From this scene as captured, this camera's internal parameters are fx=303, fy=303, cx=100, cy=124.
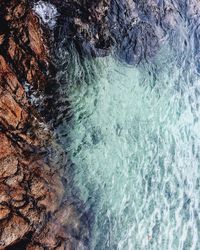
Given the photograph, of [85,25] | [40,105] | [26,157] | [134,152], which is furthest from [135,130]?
[85,25]

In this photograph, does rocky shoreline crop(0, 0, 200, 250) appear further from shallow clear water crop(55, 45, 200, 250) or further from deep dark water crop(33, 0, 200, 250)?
shallow clear water crop(55, 45, 200, 250)

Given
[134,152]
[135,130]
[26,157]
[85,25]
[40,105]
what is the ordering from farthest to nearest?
[85,25], [135,130], [134,152], [40,105], [26,157]

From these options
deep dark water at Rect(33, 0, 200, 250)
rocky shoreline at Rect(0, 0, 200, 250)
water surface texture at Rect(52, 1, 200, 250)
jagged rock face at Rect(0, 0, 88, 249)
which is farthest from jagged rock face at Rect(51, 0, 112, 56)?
jagged rock face at Rect(0, 0, 88, 249)

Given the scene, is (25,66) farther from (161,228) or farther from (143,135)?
(161,228)

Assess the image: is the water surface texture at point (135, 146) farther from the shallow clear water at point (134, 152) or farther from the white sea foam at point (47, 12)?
the white sea foam at point (47, 12)

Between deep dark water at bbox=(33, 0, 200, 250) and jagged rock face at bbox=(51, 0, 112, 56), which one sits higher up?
jagged rock face at bbox=(51, 0, 112, 56)

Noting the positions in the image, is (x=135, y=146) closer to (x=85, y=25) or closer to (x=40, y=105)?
(x=40, y=105)
